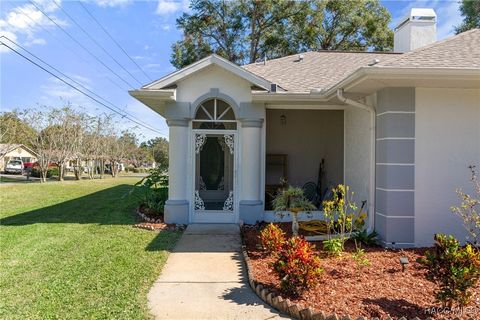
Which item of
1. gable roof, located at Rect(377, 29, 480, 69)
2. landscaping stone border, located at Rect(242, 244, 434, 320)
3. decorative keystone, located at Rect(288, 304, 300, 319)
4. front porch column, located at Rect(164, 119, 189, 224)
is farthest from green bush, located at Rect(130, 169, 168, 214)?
gable roof, located at Rect(377, 29, 480, 69)

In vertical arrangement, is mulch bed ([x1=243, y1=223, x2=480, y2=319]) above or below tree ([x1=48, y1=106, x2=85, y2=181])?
below

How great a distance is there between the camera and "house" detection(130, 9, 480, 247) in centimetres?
616

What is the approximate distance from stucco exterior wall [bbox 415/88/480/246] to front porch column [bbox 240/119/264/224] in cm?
354

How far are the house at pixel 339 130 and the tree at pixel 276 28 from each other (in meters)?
11.6

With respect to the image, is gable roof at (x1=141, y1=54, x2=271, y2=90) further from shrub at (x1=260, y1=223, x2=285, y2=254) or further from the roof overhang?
shrub at (x1=260, y1=223, x2=285, y2=254)

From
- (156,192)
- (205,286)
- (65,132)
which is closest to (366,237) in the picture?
(205,286)

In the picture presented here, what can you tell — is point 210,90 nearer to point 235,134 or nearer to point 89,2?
Result: point 235,134

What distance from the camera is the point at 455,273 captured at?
3.40 meters

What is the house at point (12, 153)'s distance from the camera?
27.2 meters

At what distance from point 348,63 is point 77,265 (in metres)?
9.38

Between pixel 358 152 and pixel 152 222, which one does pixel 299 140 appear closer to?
pixel 358 152

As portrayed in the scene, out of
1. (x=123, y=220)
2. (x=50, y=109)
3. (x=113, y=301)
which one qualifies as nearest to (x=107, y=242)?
(x=123, y=220)

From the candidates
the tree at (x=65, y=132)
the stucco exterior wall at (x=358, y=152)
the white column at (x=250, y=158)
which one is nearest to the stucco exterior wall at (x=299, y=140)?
the stucco exterior wall at (x=358, y=152)

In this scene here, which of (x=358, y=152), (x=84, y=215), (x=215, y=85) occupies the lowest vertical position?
(x=84, y=215)
